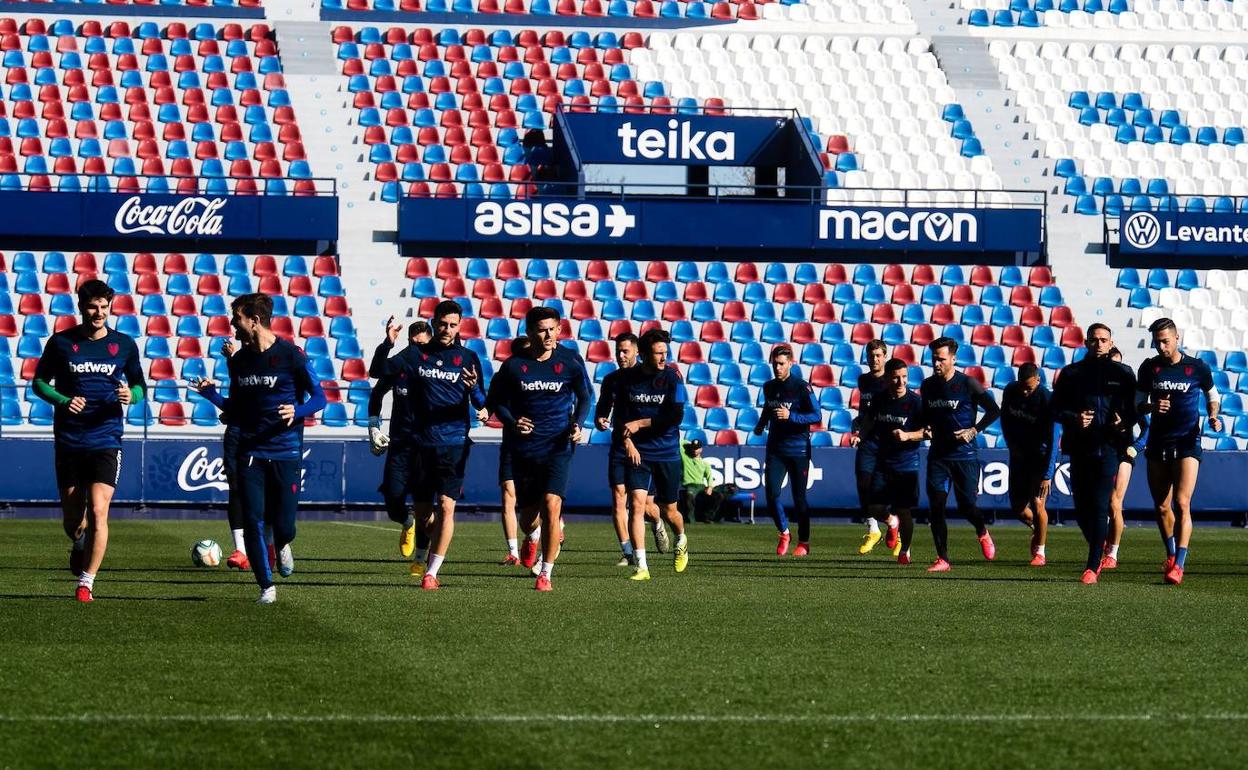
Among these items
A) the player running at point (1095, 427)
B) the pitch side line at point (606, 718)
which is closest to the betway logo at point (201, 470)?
the player running at point (1095, 427)

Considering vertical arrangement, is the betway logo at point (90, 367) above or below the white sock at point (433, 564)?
above

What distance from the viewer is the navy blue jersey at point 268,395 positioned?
1188 centimetres

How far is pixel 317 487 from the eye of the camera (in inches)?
1065

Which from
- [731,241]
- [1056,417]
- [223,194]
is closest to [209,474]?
[223,194]

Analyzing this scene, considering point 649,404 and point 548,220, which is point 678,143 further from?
point 649,404

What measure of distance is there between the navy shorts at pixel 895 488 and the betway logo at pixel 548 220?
15190 mm

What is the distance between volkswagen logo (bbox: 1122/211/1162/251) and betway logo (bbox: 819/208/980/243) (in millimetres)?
2939

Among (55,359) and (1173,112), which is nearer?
(55,359)

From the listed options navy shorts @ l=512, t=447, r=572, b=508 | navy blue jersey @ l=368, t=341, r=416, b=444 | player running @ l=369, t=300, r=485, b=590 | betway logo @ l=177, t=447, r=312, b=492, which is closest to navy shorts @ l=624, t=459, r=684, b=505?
navy shorts @ l=512, t=447, r=572, b=508

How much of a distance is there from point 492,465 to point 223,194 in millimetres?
7727

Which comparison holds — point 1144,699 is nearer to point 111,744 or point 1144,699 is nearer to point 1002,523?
point 111,744

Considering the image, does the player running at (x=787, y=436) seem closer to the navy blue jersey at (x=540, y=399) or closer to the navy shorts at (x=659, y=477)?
the navy shorts at (x=659, y=477)

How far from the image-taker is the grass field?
644cm

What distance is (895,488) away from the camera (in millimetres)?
17609
